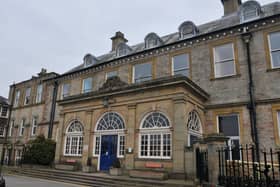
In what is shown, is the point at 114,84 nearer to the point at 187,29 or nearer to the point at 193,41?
the point at 193,41

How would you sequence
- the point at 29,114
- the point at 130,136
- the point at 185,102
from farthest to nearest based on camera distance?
1. the point at 29,114
2. the point at 130,136
3. the point at 185,102

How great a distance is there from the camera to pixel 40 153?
17031mm

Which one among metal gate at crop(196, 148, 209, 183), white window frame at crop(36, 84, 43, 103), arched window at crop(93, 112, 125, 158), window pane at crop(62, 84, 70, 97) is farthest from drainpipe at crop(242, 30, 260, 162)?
white window frame at crop(36, 84, 43, 103)

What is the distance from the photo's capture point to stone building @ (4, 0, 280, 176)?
39.1 ft

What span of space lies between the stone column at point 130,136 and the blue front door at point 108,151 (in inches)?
50.4

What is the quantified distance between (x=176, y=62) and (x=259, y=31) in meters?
5.35

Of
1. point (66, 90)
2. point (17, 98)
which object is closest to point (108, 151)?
point (66, 90)

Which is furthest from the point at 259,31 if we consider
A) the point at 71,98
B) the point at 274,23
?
the point at 71,98

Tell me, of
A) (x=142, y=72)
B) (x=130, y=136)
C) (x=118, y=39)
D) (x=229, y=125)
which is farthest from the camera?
(x=118, y=39)

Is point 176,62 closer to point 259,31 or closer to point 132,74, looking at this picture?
point 132,74

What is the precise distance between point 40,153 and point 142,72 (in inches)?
381

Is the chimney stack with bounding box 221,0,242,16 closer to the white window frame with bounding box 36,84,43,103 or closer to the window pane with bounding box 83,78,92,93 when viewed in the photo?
the window pane with bounding box 83,78,92,93

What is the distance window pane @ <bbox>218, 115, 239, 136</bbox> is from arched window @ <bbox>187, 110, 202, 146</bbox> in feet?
4.43

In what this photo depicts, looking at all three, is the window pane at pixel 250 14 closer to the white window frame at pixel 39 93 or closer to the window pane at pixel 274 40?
the window pane at pixel 274 40
